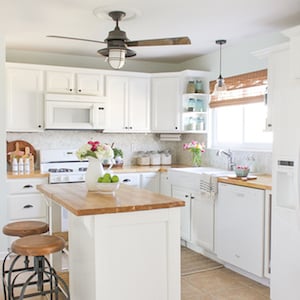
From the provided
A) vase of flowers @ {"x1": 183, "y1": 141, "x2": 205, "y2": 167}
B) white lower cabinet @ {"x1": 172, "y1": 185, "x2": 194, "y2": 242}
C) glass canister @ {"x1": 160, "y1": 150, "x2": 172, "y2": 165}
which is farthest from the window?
white lower cabinet @ {"x1": 172, "y1": 185, "x2": 194, "y2": 242}

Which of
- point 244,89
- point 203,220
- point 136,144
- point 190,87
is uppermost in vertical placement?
point 190,87

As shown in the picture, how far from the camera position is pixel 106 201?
2.60 meters

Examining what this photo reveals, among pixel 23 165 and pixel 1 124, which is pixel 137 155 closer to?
pixel 23 165

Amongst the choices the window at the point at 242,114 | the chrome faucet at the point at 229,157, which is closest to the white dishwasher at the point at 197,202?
the chrome faucet at the point at 229,157

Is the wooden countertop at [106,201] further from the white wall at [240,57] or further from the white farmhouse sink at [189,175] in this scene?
the white wall at [240,57]

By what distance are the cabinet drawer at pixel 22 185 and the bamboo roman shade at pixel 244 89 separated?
8.11ft

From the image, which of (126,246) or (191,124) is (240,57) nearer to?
(191,124)

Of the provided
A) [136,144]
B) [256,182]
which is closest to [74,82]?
[136,144]

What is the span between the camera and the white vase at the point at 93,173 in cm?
300

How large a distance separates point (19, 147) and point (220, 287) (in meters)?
3.05

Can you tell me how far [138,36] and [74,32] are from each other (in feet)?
2.25

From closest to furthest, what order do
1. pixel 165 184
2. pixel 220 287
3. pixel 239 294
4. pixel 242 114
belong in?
pixel 239 294
pixel 220 287
pixel 242 114
pixel 165 184

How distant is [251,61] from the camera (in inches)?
179

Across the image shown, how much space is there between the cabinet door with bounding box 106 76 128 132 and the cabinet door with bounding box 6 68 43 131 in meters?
0.89
